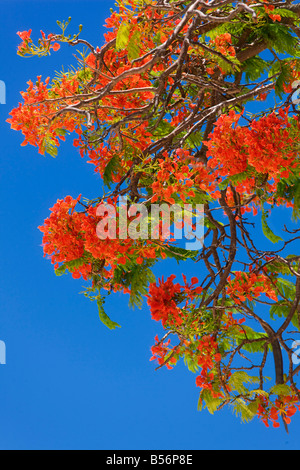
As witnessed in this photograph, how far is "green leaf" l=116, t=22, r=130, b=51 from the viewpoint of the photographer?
7.83ft

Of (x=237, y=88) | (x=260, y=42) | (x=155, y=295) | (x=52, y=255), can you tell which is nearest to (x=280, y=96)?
(x=237, y=88)

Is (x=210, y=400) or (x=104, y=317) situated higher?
(x=104, y=317)

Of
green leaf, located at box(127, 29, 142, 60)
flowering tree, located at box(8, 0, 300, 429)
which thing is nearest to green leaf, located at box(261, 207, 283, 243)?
flowering tree, located at box(8, 0, 300, 429)

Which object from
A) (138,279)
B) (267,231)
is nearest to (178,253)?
(138,279)

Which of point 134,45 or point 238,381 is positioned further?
point 238,381

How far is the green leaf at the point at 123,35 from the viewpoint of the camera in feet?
7.83

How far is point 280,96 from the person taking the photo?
106 inches

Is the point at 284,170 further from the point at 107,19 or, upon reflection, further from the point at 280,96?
the point at 107,19

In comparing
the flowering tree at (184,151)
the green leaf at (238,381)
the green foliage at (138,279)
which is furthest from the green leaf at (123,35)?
the green leaf at (238,381)

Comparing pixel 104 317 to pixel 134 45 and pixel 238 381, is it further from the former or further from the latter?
pixel 134 45

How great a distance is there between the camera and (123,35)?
240 cm

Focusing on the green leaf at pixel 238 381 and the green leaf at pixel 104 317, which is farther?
the green leaf at pixel 238 381

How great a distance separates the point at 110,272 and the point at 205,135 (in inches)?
35.8

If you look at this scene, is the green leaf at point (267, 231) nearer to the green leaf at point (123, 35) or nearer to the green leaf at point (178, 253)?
the green leaf at point (178, 253)
